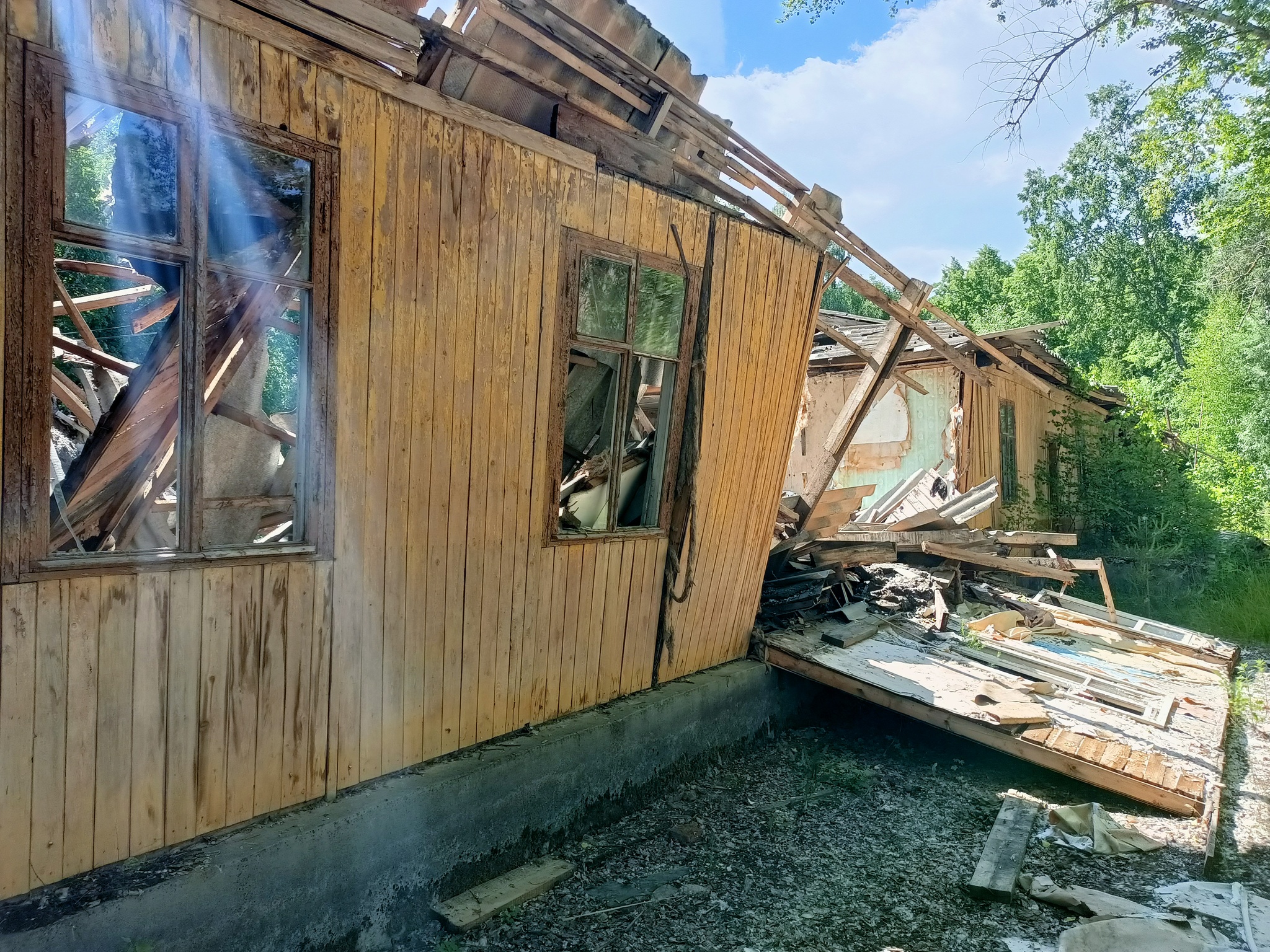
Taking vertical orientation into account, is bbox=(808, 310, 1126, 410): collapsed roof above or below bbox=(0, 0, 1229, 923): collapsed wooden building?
above

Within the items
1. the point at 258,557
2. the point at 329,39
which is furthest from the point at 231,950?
the point at 329,39

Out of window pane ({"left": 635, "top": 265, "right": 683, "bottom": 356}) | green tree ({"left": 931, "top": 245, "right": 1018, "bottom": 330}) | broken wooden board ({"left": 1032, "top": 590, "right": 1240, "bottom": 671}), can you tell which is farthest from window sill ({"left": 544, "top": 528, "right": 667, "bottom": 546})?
green tree ({"left": 931, "top": 245, "right": 1018, "bottom": 330})

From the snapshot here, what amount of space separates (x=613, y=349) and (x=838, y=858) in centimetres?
319

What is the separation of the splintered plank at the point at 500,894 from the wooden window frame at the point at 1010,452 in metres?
11.7

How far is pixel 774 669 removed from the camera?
6578 mm

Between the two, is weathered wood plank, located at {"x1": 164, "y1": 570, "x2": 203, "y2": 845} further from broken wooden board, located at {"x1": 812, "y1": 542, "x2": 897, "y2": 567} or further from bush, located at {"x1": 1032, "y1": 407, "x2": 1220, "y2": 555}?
bush, located at {"x1": 1032, "y1": 407, "x2": 1220, "y2": 555}

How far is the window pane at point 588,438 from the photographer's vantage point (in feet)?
16.7

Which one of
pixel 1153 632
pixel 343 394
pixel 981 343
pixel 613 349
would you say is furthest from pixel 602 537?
pixel 1153 632

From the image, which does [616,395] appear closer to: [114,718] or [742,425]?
[742,425]

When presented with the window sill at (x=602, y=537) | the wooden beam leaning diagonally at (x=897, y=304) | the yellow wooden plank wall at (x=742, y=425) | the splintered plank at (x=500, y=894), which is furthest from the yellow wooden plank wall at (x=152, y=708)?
the wooden beam leaning diagonally at (x=897, y=304)

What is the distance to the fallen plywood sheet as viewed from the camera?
5238 millimetres

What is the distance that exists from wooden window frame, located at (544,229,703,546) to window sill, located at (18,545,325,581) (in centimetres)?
153

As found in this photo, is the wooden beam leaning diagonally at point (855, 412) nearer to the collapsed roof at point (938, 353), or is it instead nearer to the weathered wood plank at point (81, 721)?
the collapsed roof at point (938, 353)

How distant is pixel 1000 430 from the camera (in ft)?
45.5
